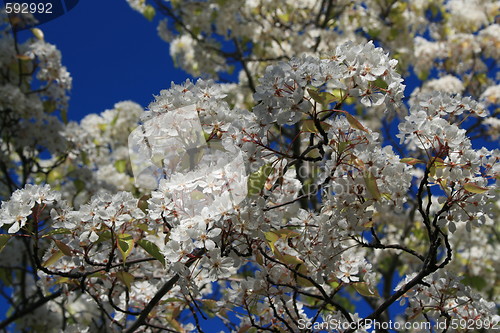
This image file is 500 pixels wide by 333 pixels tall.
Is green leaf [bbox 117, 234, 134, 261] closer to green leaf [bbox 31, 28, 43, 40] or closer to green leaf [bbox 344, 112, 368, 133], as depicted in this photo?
green leaf [bbox 344, 112, 368, 133]

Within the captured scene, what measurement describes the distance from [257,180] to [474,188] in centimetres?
79

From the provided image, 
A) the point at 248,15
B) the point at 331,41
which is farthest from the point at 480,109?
the point at 248,15

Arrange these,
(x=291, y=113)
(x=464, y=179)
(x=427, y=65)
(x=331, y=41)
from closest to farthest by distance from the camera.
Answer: (x=291, y=113) → (x=464, y=179) → (x=331, y=41) → (x=427, y=65)

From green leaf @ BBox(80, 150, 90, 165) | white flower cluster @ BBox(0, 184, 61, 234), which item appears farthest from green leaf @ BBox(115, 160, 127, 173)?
white flower cluster @ BBox(0, 184, 61, 234)

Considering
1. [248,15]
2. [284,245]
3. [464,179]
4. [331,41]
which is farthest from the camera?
[248,15]

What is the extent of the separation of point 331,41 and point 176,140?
197 inches

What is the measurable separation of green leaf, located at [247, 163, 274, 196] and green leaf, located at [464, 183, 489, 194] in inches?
28.7

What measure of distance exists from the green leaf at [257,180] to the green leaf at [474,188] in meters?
0.73

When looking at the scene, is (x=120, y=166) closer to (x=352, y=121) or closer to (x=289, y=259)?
(x=289, y=259)

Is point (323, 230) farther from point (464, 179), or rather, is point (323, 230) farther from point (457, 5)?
point (457, 5)

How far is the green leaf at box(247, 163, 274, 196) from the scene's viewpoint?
2.01 metres

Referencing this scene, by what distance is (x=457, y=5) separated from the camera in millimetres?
8336

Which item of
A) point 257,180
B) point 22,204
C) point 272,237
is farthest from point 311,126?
point 22,204

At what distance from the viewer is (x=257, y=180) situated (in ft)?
6.64
